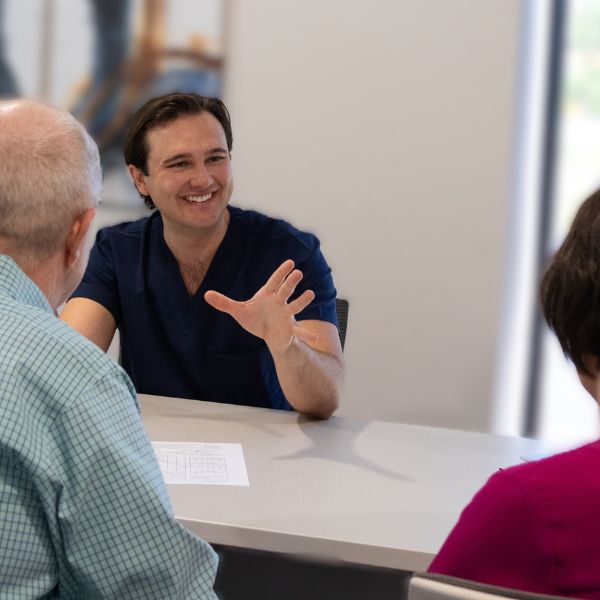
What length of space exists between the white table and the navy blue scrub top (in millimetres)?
121

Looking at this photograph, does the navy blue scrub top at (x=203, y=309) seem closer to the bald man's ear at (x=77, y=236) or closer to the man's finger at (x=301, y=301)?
the man's finger at (x=301, y=301)

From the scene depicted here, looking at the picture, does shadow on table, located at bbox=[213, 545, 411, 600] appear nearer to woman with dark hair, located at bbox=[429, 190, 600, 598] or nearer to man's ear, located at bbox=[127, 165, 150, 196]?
man's ear, located at bbox=[127, 165, 150, 196]

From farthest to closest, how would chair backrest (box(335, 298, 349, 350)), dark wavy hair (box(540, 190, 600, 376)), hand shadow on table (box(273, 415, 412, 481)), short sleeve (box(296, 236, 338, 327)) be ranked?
chair backrest (box(335, 298, 349, 350)), short sleeve (box(296, 236, 338, 327)), hand shadow on table (box(273, 415, 412, 481)), dark wavy hair (box(540, 190, 600, 376))

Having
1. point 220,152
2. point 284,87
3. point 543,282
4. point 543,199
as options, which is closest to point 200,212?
point 220,152

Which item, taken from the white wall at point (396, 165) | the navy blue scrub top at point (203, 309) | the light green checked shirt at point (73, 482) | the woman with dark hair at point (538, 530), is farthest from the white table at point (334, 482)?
the white wall at point (396, 165)

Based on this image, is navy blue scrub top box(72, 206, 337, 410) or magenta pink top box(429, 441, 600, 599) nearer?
magenta pink top box(429, 441, 600, 599)

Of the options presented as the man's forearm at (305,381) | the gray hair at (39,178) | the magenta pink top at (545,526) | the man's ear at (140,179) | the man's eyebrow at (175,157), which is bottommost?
the man's forearm at (305,381)

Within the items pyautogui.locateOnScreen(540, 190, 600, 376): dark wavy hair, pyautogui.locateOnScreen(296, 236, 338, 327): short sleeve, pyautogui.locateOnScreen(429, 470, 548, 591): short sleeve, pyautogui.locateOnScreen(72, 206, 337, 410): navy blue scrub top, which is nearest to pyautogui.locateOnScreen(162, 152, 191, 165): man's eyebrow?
pyautogui.locateOnScreen(72, 206, 337, 410): navy blue scrub top

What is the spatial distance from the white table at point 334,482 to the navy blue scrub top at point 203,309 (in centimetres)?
12

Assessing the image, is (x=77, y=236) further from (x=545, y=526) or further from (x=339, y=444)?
(x=339, y=444)

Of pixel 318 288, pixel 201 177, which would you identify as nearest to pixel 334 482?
pixel 318 288

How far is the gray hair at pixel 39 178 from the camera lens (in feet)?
3.84

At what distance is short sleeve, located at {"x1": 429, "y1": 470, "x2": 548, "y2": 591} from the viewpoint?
2.93 ft

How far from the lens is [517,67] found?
3490mm
